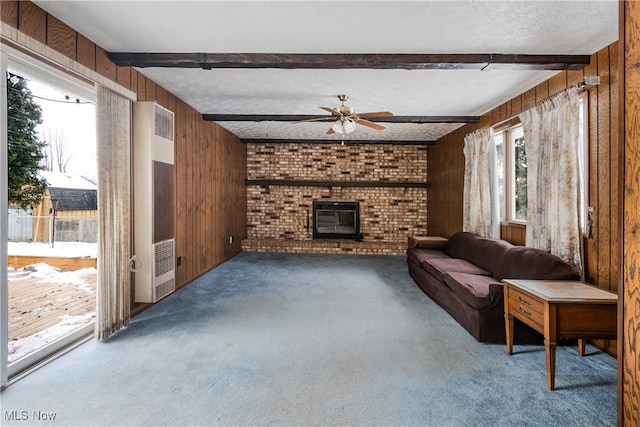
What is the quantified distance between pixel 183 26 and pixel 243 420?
261 centimetres

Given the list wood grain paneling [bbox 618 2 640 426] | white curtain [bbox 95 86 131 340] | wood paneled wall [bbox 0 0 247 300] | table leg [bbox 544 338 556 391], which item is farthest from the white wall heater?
wood grain paneling [bbox 618 2 640 426]

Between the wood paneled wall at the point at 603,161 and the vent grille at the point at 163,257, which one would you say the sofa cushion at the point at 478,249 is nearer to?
the wood paneled wall at the point at 603,161

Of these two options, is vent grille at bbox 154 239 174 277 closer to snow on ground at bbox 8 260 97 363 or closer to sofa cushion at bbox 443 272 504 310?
snow on ground at bbox 8 260 97 363

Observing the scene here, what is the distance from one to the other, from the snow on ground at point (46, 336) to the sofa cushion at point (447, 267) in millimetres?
3450

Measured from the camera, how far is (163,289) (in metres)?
3.12

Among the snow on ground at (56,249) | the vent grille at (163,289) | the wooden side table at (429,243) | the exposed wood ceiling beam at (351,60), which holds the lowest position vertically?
the vent grille at (163,289)

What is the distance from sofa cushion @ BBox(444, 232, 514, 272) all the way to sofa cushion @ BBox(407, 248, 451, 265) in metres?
0.16

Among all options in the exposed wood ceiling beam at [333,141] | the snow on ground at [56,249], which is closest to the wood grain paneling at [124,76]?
the snow on ground at [56,249]

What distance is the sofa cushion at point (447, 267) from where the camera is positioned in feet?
10.5

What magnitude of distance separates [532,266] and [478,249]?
990 millimetres

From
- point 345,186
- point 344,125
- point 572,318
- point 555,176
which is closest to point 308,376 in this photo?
point 572,318

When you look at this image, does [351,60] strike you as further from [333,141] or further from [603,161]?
[333,141]

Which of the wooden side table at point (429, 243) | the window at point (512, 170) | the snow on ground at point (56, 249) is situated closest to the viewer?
the snow on ground at point (56, 249)

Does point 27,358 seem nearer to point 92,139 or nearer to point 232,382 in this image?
point 232,382
